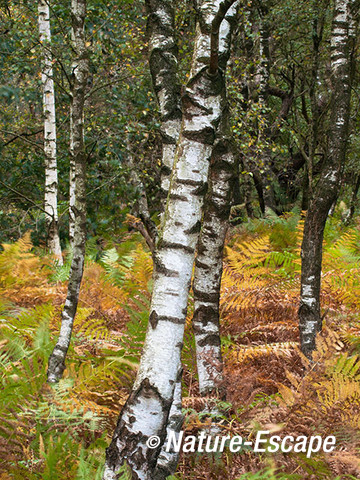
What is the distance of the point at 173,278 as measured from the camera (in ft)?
7.09

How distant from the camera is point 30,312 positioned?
475 centimetres

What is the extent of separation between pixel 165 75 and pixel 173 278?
163cm

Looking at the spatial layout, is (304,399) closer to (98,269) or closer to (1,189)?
(98,269)

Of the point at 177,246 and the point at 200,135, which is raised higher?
the point at 200,135

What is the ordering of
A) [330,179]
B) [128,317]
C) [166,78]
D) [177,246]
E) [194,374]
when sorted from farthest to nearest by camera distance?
1. [128,317]
2. [194,374]
3. [330,179]
4. [166,78]
5. [177,246]

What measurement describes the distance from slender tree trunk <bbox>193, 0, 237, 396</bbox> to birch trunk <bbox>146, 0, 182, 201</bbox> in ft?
1.25

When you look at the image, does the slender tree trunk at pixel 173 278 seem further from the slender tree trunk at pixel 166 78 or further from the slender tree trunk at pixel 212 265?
the slender tree trunk at pixel 212 265

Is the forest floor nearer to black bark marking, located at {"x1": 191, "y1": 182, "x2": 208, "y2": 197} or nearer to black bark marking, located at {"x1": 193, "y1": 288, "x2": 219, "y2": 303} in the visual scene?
black bark marking, located at {"x1": 193, "y1": 288, "x2": 219, "y2": 303}

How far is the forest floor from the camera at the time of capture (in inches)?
91.4

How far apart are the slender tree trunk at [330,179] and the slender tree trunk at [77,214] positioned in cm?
179

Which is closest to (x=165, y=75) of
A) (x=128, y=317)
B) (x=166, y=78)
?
(x=166, y=78)

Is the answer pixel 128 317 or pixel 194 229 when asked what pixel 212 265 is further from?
pixel 128 317

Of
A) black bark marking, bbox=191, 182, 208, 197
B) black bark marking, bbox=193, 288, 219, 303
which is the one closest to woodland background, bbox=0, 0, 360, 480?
black bark marking, bbox=193, 288, 219, 303

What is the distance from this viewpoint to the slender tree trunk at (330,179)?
10.4ft
